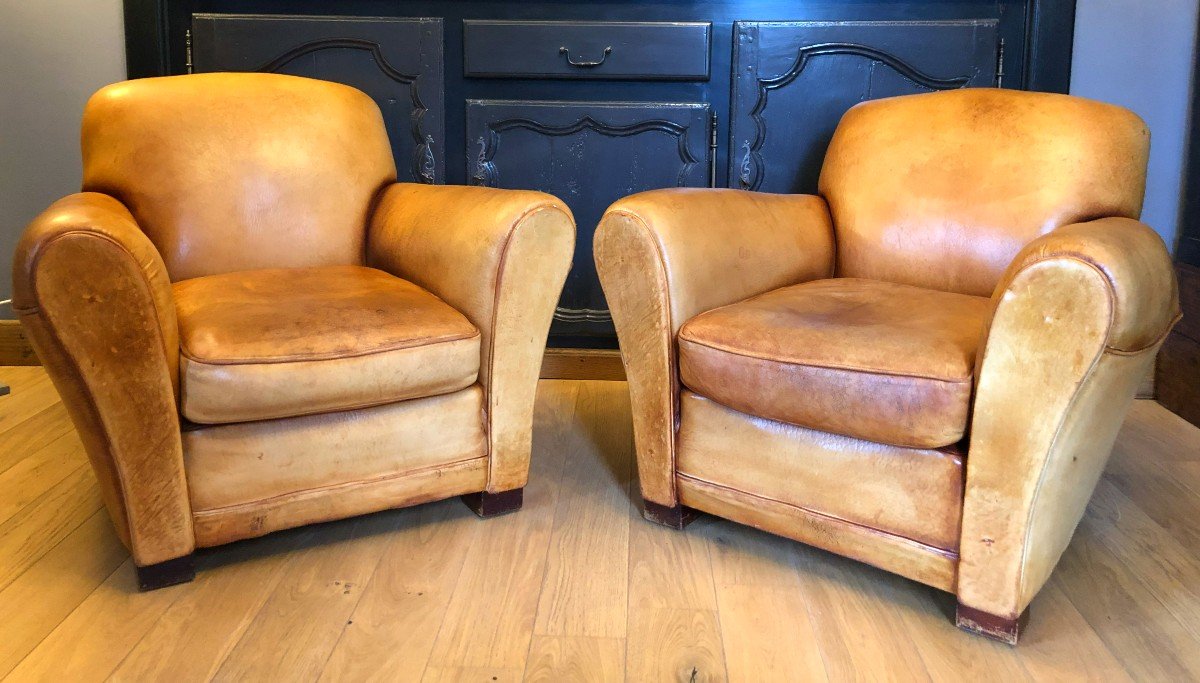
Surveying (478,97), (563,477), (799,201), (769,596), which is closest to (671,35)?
(478,97)

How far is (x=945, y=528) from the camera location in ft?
4.65

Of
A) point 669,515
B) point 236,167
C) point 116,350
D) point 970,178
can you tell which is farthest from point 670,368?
point 236,167

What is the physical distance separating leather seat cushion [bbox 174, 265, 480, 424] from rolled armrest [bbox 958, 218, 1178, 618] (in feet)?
2.81

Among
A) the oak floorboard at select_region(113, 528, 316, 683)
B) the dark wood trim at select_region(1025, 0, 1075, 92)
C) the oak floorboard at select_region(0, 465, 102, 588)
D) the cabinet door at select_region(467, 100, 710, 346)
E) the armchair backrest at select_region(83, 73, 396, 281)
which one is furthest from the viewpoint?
the cabinet door at select_region(467, 100, 710, 346)

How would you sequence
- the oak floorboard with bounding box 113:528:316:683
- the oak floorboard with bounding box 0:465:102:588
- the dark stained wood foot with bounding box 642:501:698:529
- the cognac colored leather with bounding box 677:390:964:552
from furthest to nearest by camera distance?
the dark stained wood foot with bounding box 642:501:698:529
the oak floorboard with bounding box 0:465:102:588
the cognac colored leather with bounding box 677:390:964:552
the oak floorboard with bounding box 113:528:316:683

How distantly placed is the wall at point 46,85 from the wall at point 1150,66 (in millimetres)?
2577

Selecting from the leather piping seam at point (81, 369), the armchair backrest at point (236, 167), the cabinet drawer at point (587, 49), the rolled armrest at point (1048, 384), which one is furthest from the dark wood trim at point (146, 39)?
the rolled armrest at point (1048, 384)

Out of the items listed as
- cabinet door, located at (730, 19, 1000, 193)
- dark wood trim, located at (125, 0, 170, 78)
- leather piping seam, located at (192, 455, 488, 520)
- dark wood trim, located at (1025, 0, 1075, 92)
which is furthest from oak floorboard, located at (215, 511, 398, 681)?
dark wood trim, located at (1025, 0, 1075, 92)

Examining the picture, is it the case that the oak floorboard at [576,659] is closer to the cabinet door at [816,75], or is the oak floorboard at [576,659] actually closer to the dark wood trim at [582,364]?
the dark wood trim at [582,364]

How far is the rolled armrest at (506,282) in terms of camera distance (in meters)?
1.69

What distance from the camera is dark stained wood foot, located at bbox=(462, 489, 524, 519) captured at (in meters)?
1.81

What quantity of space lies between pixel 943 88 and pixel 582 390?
4.08ft

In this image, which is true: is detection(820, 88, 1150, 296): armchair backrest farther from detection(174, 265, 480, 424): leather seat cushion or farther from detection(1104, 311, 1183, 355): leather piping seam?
detection(174, 265, 480, 424): leather seat cushion

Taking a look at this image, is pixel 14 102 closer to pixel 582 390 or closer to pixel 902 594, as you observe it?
pixel 582 390
